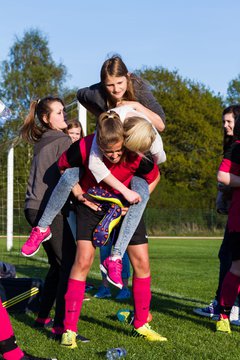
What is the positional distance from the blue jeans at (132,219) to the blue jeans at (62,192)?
437mm

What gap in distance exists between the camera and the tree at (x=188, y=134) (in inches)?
2104

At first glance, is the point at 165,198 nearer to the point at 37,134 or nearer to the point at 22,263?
the point at 22,263

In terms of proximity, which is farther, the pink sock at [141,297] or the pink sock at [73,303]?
the pink sock at [141,297]

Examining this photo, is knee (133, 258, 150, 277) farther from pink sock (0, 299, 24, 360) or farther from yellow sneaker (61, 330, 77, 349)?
pink sock (0, 299, 24, 360)

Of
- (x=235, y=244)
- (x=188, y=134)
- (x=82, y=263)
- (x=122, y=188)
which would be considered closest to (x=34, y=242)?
(x=82, y=263)

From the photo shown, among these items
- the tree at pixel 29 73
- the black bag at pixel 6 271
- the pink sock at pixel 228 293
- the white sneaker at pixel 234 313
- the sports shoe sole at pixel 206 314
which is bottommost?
the sports shoe sole at pixel 206 314

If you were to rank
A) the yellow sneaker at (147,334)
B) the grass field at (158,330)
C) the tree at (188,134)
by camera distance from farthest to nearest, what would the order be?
the tree at (188,134), the yellow sneaker at (147,334), the grass field at (158,330)

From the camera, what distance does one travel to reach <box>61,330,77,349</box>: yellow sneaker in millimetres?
5121

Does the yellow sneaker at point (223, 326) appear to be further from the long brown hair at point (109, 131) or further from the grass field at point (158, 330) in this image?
the long brown hair at point (109, 131)

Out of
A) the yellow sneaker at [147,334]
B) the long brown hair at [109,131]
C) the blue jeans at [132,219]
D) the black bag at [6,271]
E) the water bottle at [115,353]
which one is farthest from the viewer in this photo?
the black bag at [6,271]

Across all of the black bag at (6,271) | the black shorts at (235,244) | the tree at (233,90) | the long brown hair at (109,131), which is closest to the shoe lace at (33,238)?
the long brown hair at (109,131)

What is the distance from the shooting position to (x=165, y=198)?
4712cm

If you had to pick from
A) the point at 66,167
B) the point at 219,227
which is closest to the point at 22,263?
the point at 66,167

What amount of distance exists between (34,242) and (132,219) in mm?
736
